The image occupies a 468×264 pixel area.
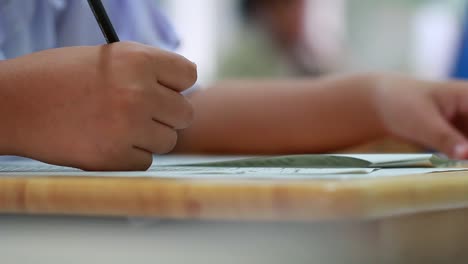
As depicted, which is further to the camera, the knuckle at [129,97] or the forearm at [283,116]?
the forearm at [283,116]

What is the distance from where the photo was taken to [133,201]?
247 mm

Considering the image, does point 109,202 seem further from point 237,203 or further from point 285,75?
point 285,75

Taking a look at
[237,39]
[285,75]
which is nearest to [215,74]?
[237,39]

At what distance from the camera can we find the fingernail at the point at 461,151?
0.55 m

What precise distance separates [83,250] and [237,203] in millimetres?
76

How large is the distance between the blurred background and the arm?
4.77 feet

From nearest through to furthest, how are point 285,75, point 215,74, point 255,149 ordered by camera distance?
point 255,149
point 285,75
point 215,74

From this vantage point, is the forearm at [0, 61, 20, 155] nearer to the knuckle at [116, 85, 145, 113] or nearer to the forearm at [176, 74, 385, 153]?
the knuckle at [116, 85, 145, 113]

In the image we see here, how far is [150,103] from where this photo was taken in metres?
0.35

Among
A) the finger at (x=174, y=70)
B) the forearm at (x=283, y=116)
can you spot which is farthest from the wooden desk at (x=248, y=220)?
the forearm at (x=283, y=116)

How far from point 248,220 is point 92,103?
5.7 inches

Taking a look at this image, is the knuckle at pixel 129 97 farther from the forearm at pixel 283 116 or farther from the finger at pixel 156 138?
the forearm at pixel 283 116

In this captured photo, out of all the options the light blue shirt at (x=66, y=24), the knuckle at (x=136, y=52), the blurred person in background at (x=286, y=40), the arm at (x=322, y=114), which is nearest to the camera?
the knuckle at (x=136, y=52)

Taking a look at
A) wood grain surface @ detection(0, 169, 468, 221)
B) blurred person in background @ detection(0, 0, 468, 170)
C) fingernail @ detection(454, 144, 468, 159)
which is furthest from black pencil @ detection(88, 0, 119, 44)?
fingernail @ detection(454, 144, 468, 159)
